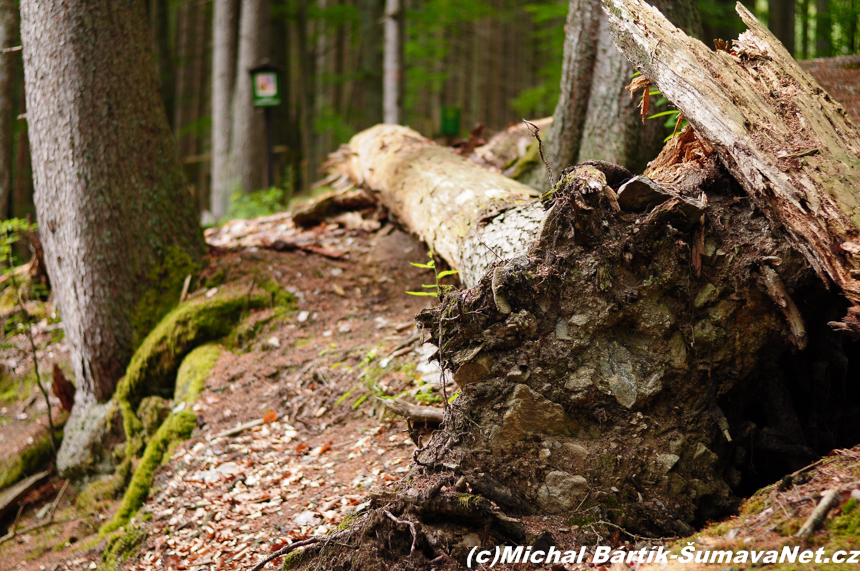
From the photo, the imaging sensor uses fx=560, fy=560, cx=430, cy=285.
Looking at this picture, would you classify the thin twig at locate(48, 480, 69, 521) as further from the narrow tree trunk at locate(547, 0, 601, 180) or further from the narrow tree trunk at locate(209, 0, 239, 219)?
the narrow tree trunk at locate(209, 0, 239, 219)

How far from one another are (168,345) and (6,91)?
477 cm

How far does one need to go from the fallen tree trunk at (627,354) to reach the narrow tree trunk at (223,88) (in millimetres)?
9104

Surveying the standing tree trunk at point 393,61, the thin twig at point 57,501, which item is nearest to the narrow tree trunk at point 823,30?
the standing tree trunk at point 393,61

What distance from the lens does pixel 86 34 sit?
460 cm

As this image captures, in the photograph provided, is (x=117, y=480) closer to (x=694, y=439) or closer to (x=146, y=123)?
(x=146, y=123)

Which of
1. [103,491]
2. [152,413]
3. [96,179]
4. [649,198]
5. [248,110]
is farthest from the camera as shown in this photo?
[248,110]

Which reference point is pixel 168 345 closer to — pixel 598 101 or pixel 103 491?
pixel 103 491

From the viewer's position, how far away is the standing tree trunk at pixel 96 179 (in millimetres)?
4613

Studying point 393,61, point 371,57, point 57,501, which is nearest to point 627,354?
point 57,501

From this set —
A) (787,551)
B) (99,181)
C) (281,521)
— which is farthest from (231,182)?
(787,551)

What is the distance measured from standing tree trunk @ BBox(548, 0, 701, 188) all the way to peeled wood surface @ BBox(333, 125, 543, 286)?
836 millimetres

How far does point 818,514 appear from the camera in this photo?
1.80 m

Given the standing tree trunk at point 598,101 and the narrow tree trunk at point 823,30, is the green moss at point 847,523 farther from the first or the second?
the narrow tree trunk at point 823,30

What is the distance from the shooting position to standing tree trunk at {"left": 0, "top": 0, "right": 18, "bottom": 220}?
684cm
